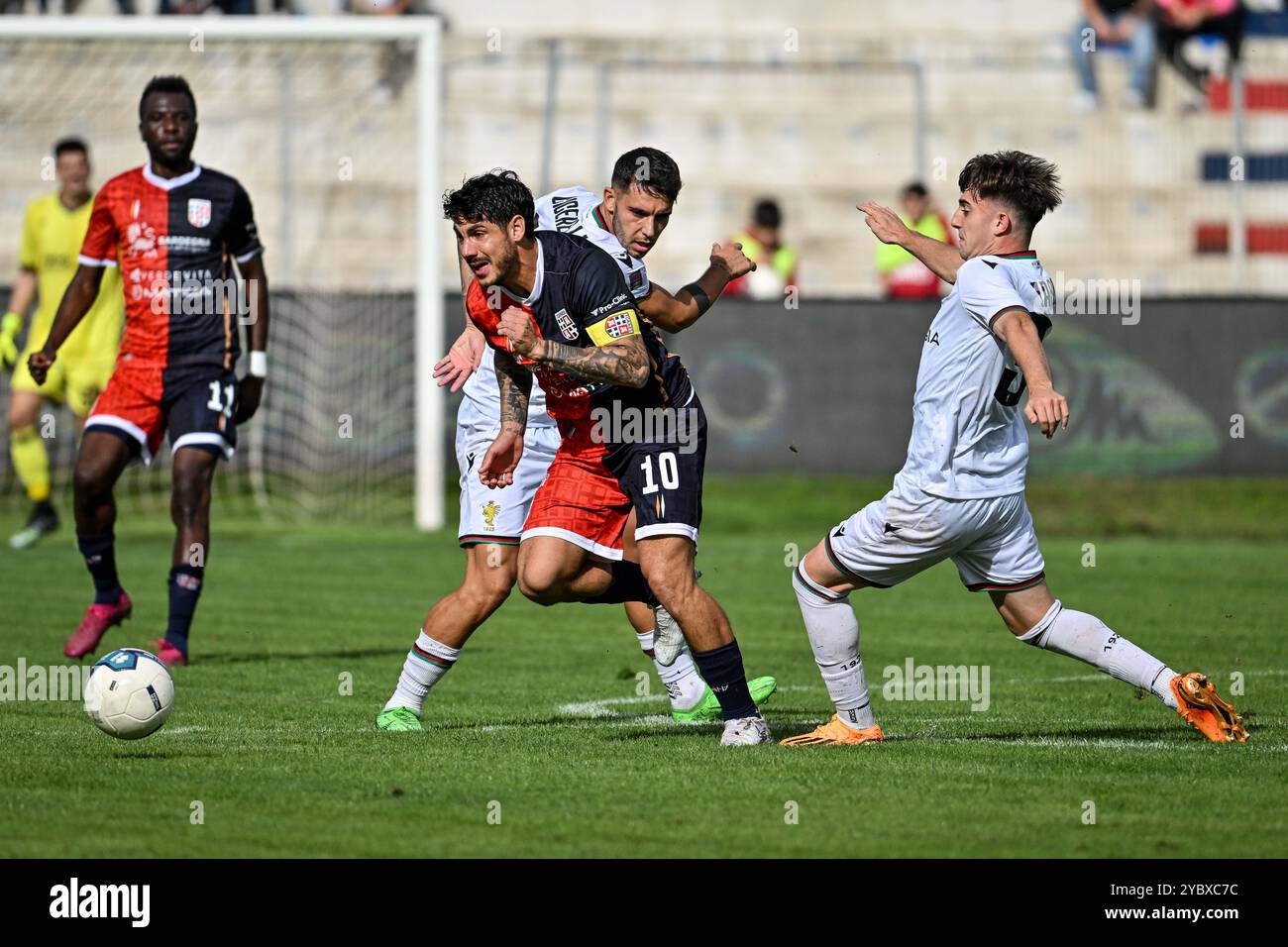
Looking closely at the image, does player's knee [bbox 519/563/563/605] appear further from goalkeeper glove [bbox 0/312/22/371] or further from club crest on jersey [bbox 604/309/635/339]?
goalkeeper glove [bbox 0/312/22/371]

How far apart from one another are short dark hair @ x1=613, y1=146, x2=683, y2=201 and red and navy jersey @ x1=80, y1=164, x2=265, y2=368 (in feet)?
9.85

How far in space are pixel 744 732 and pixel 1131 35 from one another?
17893 millimetres

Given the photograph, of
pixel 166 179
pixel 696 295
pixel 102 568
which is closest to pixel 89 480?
pixel 102 568

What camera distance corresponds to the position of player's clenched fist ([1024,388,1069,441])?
5969mm

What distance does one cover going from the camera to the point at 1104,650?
6.80m

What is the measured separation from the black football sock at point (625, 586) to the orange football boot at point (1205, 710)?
1912mm

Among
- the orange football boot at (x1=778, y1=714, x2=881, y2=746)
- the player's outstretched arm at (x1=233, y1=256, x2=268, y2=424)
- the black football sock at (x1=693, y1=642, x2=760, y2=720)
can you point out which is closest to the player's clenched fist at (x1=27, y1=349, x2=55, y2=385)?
the player's outstretched arm at (x1=233, y1=256, x2=268, y2=424)

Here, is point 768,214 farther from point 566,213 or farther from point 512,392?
point 512,392

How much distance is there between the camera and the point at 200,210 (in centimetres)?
956

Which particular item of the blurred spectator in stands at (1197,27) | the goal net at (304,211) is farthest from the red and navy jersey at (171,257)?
the blurred spectator in stands at (1197,27)

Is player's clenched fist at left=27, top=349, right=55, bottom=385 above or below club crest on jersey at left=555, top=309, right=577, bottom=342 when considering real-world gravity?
above

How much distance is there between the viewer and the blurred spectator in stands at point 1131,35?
22438 mm
